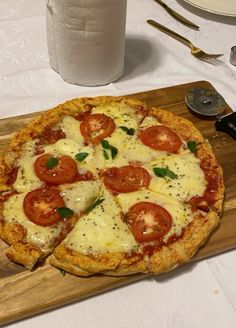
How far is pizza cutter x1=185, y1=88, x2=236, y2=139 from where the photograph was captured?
149 cm

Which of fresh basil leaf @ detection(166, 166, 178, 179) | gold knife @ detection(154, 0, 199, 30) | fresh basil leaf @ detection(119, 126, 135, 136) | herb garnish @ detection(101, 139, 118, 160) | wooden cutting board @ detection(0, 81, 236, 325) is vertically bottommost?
wooden cutting board @ detection(0, 81, 236, 325)

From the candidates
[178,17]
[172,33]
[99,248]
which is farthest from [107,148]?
[178,17]

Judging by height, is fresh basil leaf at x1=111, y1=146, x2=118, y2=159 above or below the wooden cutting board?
above

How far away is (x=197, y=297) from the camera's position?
3.85 feet

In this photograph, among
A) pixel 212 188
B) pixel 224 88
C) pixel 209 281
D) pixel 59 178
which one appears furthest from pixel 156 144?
pixel 224 88

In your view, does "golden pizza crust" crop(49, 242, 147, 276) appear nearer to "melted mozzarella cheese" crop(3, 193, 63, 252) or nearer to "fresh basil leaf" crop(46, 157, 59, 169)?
"melted mozzarella cheese" crop(3, 193, 63, 252)

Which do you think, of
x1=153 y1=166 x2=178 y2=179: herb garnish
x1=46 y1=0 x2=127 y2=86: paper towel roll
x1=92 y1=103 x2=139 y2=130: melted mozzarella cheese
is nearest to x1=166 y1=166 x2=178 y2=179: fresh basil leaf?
x1=153 y1=166 x2=178 y2=179: herb garnish

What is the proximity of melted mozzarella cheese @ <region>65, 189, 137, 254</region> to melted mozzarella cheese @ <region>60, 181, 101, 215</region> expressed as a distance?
0.10 ft

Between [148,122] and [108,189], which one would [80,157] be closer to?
[108,189]

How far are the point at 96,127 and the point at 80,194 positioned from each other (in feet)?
0.86

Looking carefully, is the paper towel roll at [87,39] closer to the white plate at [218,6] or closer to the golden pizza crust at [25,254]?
the white plate at [218,6]

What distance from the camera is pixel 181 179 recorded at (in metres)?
1.30

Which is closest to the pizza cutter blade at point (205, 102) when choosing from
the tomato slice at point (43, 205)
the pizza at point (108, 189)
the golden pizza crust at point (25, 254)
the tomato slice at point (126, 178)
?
the pizza at point (108, 189)

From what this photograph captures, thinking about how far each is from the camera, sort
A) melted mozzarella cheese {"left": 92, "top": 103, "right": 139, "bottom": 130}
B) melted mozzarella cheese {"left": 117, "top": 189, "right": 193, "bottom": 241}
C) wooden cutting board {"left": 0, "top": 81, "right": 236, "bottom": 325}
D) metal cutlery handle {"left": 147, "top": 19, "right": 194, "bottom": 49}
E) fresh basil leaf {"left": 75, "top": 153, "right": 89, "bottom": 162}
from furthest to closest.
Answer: metal cutlery handle {"left": 147, "top": 19, "right": 194, "bottom": 49}, melted mozzarella cheese {"left": 92, "top": 103, "right": 139, "bottom": 130}, fresh basil leaf {"left": 75, "top": 153, "right": 89, "bottom": 162}, melted mozzarella cheese {"left": 117, "top": 189, "right": 193, "bottom": 241}, wooden cutting board {"left": 0, "top": 81, "right": 236, "bottom": 325}
